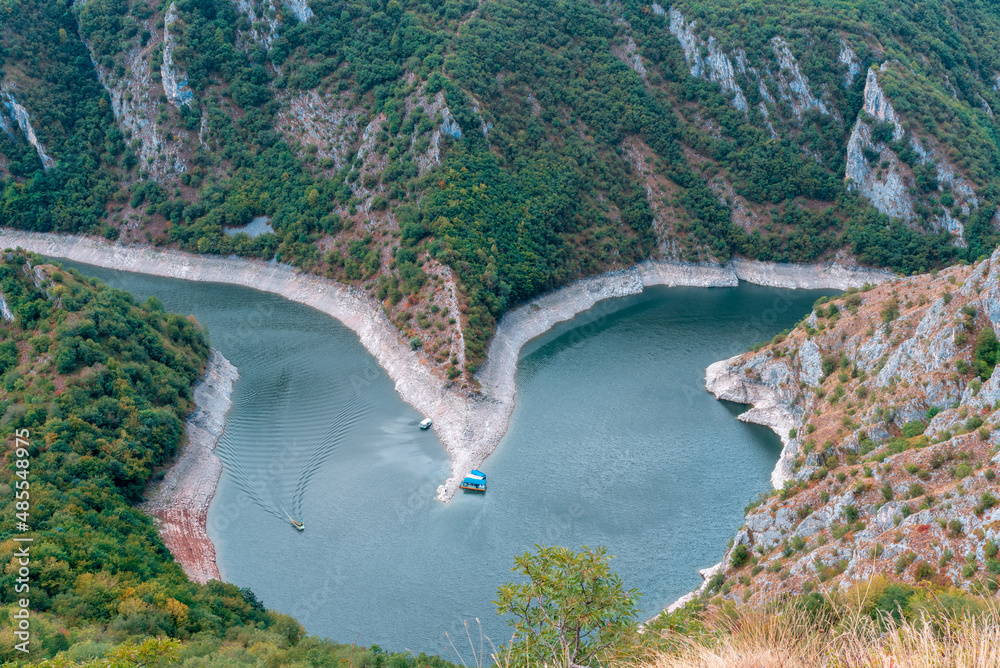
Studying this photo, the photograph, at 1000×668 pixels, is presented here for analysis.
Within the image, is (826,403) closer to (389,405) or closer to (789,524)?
(789,524)

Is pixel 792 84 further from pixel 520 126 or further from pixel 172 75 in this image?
pixel 172 75

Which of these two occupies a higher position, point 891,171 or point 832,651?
point 891,171

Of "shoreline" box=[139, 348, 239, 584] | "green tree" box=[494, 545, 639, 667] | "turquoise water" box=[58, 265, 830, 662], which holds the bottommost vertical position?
"shoreline" box=[139, 348, 239, 584]

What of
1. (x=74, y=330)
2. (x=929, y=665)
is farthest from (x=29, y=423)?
(x=929, y=665)

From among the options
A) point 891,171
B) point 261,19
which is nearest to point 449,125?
point 261,19

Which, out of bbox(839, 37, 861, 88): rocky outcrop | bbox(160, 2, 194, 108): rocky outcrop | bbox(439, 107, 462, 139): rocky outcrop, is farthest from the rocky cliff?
bbox(160, 2, 194, 108): rocky outcrop

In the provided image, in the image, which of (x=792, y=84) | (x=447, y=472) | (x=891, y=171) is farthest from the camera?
(x=792, y=84)

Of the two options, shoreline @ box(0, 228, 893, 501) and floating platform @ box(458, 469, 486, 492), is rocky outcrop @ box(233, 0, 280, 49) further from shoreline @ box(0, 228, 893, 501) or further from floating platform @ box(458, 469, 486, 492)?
floating platform @ box(458, 469, 486, 492)

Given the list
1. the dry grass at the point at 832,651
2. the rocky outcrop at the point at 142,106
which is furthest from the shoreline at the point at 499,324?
the dry grass at the point at 832,651
